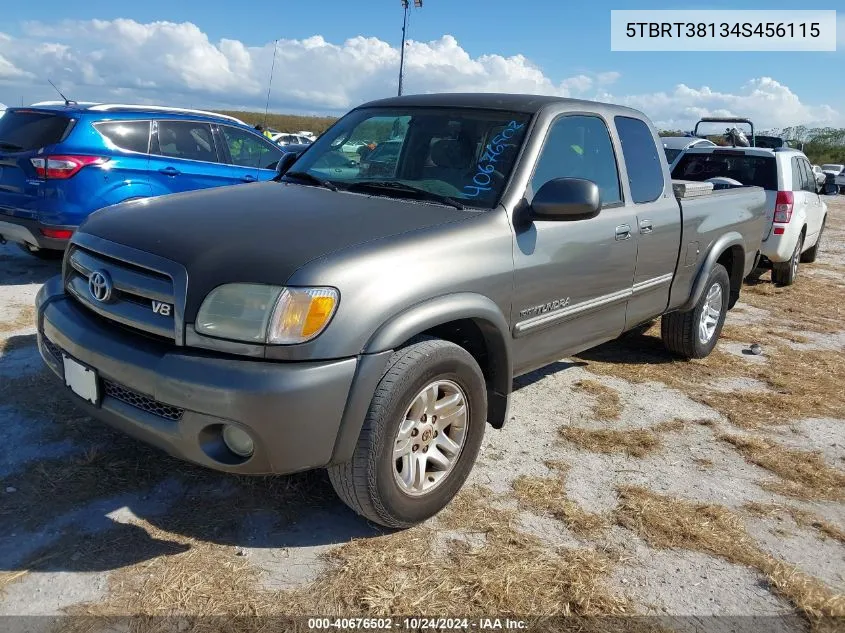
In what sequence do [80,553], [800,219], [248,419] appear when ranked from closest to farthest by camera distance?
[248,419], [80,553], [800,219]

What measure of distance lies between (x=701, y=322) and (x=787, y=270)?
13.9 feet

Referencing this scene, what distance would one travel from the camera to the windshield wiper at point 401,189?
3244 mm

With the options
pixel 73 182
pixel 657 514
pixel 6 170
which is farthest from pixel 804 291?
pixel 6 170

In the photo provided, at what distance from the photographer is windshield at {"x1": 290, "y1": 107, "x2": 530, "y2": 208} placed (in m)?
3.37

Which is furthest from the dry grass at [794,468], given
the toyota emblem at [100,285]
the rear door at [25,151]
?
the rear door at [25,151]

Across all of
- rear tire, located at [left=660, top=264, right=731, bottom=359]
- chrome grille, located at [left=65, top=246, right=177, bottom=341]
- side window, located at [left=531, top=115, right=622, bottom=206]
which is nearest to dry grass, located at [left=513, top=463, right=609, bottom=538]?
side window, located at [left=531, top=115, right=622, bottom=206]

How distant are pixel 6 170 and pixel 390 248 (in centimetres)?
529

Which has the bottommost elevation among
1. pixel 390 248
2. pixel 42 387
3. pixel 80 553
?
pixel 80 553

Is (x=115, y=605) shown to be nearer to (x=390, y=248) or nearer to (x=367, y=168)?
(x=390, y=248)

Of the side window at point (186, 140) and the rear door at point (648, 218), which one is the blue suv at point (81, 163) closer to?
the side window at point (186, 140)

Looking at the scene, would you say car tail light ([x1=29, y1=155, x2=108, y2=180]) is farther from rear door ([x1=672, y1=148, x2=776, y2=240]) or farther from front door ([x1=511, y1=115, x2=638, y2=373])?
rear door ([x1=672, y1=148, x2=776, y2=240])

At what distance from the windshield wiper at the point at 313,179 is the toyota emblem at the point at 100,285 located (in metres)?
1.23

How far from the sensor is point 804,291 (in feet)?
29.0

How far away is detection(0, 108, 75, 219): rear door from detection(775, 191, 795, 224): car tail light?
7.62m
